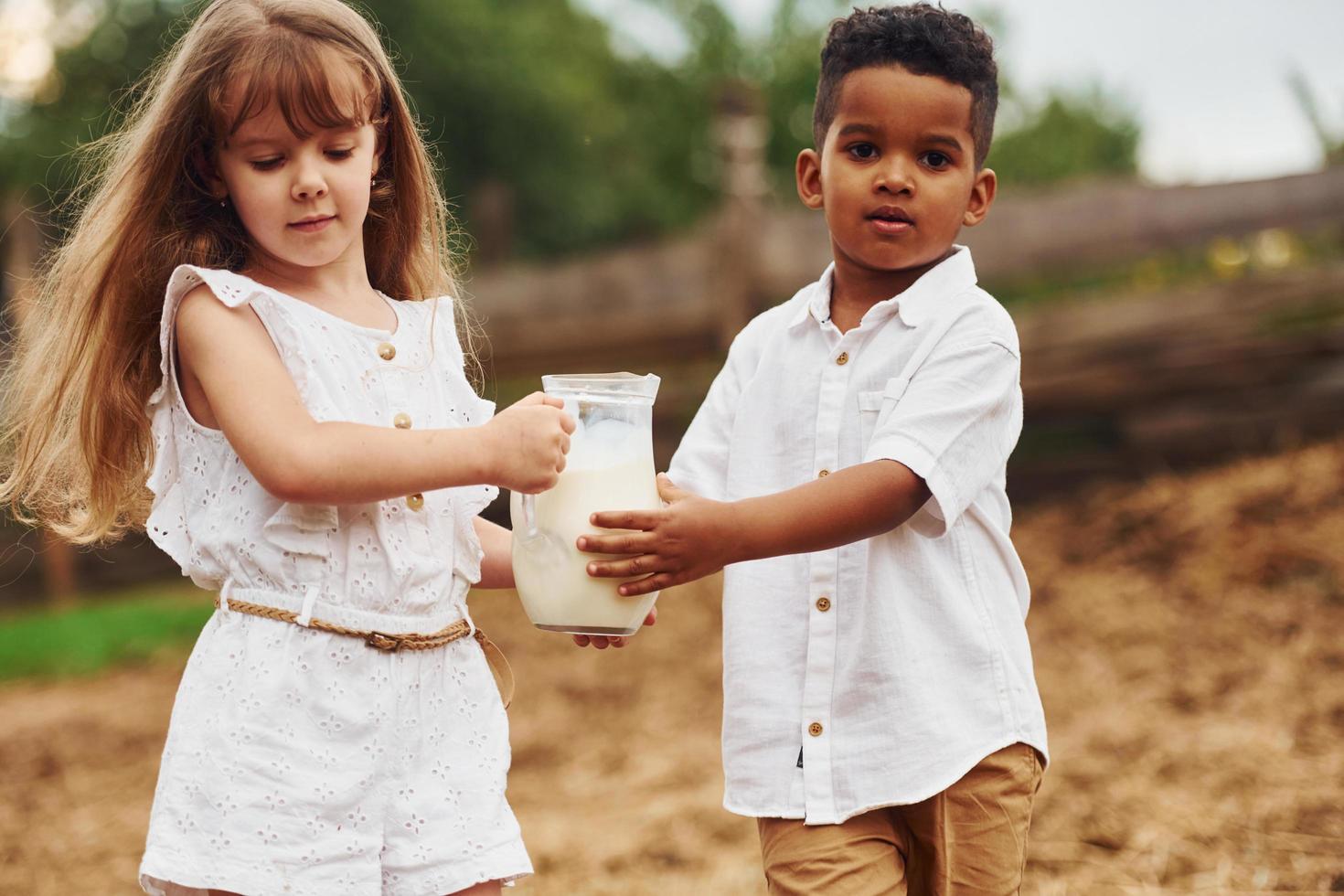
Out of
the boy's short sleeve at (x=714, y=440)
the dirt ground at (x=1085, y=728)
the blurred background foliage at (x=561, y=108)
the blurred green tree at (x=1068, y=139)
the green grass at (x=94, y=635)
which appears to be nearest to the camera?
the boy's short sleeve at (x=714, y=440)

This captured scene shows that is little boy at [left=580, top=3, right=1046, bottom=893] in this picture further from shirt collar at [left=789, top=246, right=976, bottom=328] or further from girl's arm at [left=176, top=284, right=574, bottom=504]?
girl's arm at [left=176, top=284, right=574, bottom=504]

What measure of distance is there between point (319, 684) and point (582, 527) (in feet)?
1.33

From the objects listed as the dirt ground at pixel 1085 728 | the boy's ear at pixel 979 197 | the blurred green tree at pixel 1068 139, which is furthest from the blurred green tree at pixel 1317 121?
the blurred green tree at pixel 1068 139

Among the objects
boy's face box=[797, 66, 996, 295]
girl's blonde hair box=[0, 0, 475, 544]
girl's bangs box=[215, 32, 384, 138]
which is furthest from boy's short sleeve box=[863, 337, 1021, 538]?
girl's bangs box=[215, 32, 384, 138]

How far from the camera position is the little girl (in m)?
1.84

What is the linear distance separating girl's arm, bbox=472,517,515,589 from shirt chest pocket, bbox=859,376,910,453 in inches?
22.3

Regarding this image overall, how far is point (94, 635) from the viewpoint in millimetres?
7309

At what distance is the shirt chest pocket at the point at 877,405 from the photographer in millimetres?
2133

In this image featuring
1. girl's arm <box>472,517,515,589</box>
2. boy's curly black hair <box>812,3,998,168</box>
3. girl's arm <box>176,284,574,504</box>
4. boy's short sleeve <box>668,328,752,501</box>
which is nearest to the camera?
girl's arm <box>176,284,574,504</box>

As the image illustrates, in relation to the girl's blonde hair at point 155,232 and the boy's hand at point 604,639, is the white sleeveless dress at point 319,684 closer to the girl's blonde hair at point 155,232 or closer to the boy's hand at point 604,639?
the girl's blonde hair at point 155,232

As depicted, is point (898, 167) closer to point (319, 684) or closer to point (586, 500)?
point (586, 500)

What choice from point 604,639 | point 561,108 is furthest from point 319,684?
point 561,108

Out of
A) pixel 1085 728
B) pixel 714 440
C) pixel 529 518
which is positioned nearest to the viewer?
pixel 529 518

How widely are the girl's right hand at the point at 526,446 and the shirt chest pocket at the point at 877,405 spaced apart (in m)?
0.49
